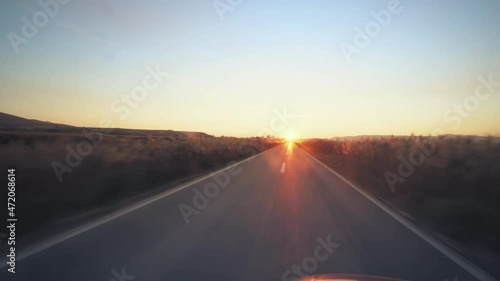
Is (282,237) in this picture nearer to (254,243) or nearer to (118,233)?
(254,243)

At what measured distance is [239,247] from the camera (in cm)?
620

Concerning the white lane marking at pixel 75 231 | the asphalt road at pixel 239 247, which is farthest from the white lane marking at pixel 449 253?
the white lane marking at pixel 75 231

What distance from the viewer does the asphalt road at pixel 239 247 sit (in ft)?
16.5

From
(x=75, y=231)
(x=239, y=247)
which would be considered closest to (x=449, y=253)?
(x=239, y=247)

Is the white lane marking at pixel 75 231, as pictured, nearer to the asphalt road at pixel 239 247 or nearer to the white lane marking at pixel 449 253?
the asphalt road at pixel 239 247

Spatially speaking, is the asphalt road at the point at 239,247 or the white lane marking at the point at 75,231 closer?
the asphalt road at the point at 239,247

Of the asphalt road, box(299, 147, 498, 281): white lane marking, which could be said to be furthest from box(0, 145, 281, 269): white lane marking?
box(299, 147, 498, 281): white lane marking

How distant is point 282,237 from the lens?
22.8 ft

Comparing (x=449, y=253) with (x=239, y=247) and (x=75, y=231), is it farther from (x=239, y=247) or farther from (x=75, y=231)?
(x=75, y=231)

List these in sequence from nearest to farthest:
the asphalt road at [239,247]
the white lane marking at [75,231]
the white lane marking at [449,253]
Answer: the asphalt road at [239,247] → the white lane marking at [449,253] → the white lane marking at [75,231]

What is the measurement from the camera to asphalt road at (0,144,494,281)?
5027 millimetres

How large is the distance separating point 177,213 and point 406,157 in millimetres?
13935

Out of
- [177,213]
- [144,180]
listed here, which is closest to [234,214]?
[177,213]

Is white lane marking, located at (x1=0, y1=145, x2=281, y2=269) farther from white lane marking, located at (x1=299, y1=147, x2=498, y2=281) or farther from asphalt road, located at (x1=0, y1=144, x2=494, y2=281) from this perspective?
white lane marking, located at (x1=299, y1=147, x2=498, y2=281)
